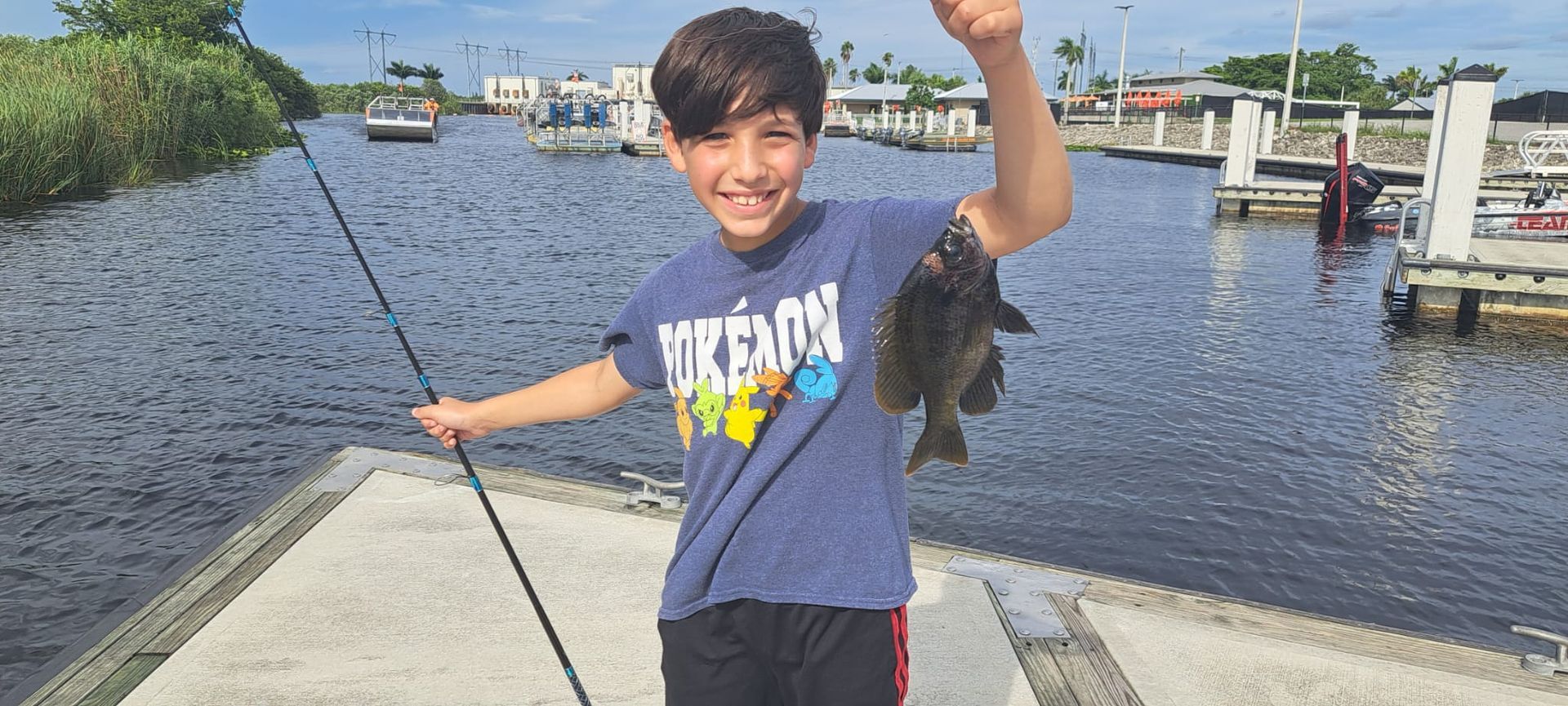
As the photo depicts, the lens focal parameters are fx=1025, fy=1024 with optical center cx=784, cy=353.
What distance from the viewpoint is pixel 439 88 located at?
153875mm

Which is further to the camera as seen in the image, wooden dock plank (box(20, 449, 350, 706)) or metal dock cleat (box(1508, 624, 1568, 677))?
metal dock cleat (box(1508, 624, 1568, 677))

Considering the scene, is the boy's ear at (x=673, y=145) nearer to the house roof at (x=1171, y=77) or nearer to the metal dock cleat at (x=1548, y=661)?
the metal dock cleat at (x=1548, y=661)

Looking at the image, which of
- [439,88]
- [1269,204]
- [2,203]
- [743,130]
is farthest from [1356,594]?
[439,88]

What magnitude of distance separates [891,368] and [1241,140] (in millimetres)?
29667

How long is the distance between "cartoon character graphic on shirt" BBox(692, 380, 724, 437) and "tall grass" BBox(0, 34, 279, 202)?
83.4 ft

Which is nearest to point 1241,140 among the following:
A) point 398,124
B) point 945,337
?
point 945,337

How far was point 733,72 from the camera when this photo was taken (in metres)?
1.85

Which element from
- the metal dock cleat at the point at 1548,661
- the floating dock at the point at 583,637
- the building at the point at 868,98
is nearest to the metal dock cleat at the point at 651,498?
the floating dock at the point at 583,637

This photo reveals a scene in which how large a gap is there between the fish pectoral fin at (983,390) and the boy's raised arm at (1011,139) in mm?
202

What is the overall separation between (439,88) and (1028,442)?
6265 inches

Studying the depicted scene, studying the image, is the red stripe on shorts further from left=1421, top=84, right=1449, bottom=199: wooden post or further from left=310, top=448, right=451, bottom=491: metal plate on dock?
left=1421, top=84, right=1449, bottom=199: wooden post

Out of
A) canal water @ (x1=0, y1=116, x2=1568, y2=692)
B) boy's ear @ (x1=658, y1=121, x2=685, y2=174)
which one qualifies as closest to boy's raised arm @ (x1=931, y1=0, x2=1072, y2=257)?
boy's ear @ (x1=658, y1=121, x2=685, y2=174)

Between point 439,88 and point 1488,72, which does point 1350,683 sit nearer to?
point 1488,72

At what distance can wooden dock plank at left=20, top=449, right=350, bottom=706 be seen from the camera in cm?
344
